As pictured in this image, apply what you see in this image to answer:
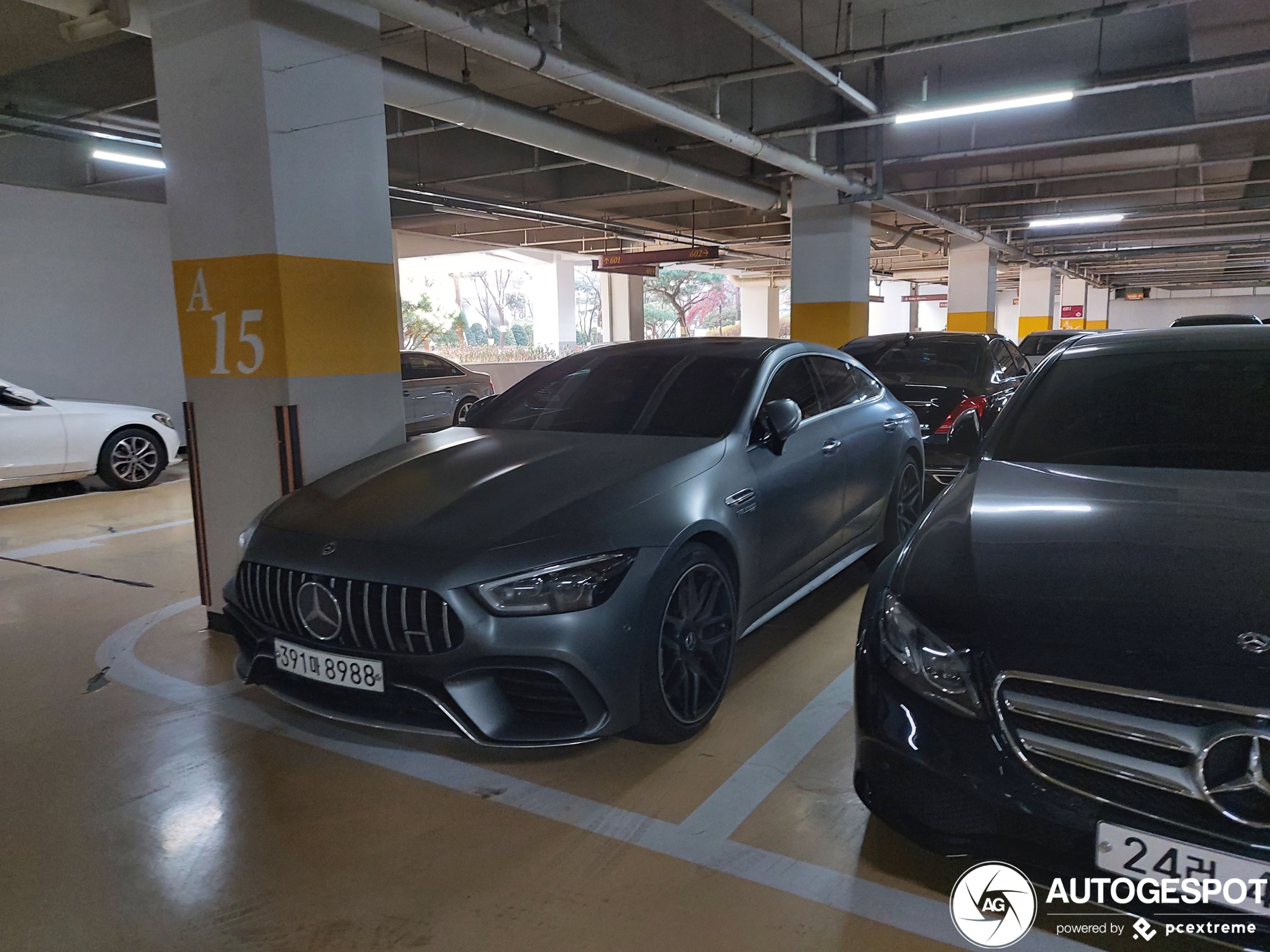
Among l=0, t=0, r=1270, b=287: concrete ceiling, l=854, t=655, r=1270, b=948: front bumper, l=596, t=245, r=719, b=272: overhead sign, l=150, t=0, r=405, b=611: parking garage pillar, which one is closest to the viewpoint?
l=854, t=655, r=1270, b=948: front bumper

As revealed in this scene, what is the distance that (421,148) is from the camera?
10.2 metres

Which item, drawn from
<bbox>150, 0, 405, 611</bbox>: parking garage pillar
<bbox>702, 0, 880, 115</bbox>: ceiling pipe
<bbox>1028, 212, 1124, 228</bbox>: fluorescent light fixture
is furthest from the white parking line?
<bbox>1028, 212, 1124, 228</bbox>: fluorescent light fixture

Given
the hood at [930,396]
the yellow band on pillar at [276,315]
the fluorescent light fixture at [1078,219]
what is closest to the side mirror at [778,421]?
the yellow band on pillar at [276,315]

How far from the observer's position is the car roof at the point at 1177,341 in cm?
275

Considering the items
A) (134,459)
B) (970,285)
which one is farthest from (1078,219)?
(134,459)

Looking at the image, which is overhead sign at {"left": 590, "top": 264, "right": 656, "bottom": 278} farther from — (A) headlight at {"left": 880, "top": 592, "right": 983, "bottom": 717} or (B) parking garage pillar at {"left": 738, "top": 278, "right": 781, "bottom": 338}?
(B) parking garage pillar at {"left": 738, "top": 278, "right": 781, "bottom": 338}

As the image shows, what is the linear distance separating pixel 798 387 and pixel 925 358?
3.85 metres

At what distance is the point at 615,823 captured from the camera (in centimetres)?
240

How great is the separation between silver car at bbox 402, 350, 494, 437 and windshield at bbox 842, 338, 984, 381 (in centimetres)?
565

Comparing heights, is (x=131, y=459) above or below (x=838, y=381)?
below

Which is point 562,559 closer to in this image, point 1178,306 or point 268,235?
point 268,235

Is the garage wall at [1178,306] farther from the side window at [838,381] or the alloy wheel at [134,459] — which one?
the alloy wheel at [134,459]

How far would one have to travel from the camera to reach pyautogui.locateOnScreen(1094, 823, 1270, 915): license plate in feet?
4.64

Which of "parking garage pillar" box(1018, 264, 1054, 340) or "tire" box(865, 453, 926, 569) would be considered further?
"parking garage pillar" box(1018, 264, 1054, 340)
